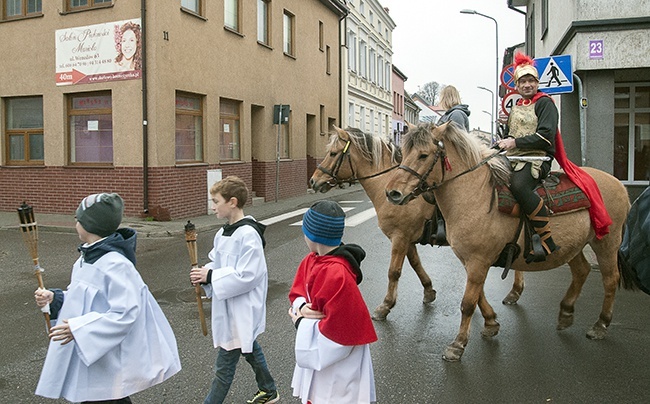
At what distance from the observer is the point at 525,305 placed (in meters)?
6.75

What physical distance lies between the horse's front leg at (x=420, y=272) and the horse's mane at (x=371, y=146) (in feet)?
3.42

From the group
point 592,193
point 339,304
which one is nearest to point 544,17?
point 592,193

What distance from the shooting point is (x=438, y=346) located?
5246 mm

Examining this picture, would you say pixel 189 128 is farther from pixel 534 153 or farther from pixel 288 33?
pixel 534 153

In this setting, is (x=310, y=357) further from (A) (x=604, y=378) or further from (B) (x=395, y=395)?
(A) (x=604, y=378)

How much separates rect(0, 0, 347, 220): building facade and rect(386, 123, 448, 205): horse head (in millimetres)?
10180

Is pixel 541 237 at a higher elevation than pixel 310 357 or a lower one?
higher

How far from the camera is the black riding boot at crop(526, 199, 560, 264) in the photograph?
197 inches

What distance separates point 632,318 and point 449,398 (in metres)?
3.10

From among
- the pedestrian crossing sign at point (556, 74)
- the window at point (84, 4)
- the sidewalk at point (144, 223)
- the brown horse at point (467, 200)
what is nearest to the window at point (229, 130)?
the sidewalk at point (144, 223)

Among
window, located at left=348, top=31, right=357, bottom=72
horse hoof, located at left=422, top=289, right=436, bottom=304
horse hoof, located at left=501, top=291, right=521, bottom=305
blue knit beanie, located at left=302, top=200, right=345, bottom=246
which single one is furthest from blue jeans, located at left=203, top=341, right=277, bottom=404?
window, located at left=348, top=31, right=357, bottom=72

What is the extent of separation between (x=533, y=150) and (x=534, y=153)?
0.03 m

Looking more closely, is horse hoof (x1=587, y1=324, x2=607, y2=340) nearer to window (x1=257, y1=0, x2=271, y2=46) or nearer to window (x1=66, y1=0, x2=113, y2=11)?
window (x1=66, y1=0, x2=113, y2=11)

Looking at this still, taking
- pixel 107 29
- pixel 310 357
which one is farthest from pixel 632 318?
pixel 107 29
